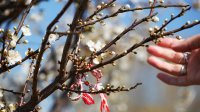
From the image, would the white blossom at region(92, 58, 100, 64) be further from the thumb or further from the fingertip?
the fingertip

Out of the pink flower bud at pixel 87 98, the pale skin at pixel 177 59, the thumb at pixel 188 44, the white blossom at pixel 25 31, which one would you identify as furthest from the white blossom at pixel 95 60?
the thumb at pixel 188 44

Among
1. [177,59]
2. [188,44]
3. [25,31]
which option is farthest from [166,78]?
[25,31]

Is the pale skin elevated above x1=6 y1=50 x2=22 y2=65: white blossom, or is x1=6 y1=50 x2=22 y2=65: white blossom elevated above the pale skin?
the pale skin

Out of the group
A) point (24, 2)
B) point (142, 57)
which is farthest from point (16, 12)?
point (142, 57)

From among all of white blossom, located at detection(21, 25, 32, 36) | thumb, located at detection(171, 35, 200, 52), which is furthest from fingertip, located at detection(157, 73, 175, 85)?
white blossom, located at detection(21, 25, 32, 36)

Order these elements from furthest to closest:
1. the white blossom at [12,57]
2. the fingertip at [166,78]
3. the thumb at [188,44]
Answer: the fingertip at [166,78], the thumb at [188,44], the white blossom at [12,57]

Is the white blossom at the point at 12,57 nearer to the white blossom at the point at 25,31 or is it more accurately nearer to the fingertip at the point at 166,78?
the white blossom at the point at 25,31

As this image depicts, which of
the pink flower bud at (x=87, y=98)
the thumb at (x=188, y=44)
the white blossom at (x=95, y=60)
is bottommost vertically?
the pink flower bud at (x=87, y=98)

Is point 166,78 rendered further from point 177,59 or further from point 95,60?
point 95,60

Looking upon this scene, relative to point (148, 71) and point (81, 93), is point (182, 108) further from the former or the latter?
point (81, 93)
